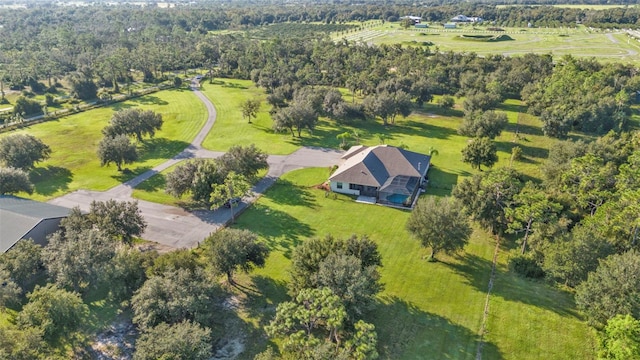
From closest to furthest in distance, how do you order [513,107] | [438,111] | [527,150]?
[527,150]
[438,111]
[513,107]

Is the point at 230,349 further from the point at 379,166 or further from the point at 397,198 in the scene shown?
the point at 379,166

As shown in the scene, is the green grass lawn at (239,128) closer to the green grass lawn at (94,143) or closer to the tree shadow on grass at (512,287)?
the green grass lawn at (94,143)

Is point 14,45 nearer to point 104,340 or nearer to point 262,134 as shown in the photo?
point 262,134

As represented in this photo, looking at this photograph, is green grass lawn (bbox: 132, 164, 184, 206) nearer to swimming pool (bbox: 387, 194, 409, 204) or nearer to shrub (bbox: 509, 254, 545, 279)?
swimming pool (bbox: 387, 194, 409, 204)

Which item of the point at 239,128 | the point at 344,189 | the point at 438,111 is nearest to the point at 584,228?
the point at 344,189

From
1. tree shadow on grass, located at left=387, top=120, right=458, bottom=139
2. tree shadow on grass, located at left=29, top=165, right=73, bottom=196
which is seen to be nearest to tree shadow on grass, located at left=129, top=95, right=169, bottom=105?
tree shadow on grass, located at left=29, top=165, right=73, bottom=196

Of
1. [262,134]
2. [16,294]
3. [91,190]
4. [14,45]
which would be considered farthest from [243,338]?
[14,45]

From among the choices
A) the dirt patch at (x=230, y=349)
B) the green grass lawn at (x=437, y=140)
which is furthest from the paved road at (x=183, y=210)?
the dirt patch at (x=230, y=349)
